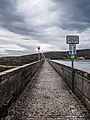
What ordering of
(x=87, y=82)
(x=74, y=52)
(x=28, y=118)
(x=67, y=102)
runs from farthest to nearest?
(x=74, y=52) < (x=67, y=102) < (x=87, y=82) < (x=28, y=118)

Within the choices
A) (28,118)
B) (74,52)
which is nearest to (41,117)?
(28,118)

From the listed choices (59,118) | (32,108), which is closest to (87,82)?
(59,118)

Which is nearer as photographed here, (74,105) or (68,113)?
(68,113)

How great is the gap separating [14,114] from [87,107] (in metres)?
2.31

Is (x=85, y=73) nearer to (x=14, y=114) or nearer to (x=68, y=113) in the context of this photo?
(x=68, y=113)

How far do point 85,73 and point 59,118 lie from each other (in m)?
1.91

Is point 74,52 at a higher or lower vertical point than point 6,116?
higher

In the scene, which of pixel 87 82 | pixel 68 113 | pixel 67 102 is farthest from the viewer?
pixel 67 102

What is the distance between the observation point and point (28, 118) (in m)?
5.13

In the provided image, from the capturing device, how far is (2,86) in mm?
5137

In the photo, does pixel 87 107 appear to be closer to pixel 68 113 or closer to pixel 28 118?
pixel 68 113

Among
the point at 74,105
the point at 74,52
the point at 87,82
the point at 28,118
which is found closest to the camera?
the point at 28,118

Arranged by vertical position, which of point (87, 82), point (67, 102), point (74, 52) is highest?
point (74, 52)

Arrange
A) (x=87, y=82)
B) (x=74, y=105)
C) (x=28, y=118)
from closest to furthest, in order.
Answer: (x=28, y=118)
(x=87, y=82)
(x=74, y=105)
